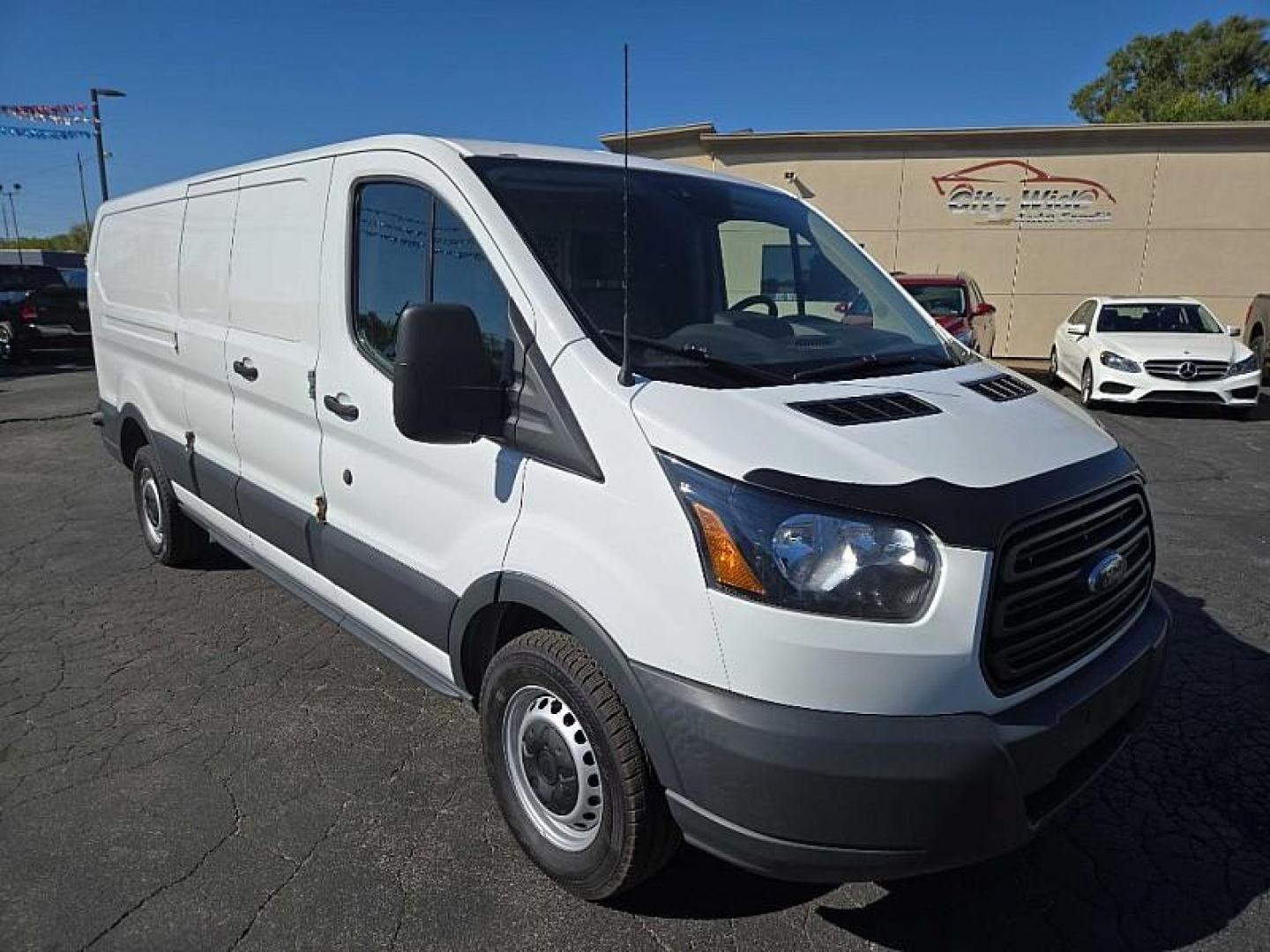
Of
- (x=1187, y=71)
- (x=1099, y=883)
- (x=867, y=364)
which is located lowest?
(x=1099, y=883)

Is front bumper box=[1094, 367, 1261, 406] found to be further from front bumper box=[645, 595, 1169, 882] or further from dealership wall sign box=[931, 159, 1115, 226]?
front bumper box=[645, 595, 1169, 882]

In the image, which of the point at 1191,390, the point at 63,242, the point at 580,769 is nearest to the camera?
the point at 580,769

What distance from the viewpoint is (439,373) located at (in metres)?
2.10

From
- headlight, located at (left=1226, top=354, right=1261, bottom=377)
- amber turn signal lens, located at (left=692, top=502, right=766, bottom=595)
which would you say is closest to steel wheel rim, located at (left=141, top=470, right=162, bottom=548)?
amber turn signal lens, located at (left=692, top=502, right=766, bottom=595)

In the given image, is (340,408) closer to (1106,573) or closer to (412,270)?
(412,270)

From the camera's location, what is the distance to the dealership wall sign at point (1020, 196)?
17422 mm

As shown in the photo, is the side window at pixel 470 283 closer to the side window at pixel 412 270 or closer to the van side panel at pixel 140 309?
the side window at pixel 412 270

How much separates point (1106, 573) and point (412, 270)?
7.24ft

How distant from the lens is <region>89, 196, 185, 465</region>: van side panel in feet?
14.5

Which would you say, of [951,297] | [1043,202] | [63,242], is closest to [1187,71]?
[1043,202]

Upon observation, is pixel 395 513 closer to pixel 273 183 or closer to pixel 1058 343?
pixel 273 183

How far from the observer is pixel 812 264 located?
326cm

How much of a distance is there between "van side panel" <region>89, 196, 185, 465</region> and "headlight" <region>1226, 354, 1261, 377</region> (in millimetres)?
11242

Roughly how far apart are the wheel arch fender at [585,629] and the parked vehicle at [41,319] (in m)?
17.0
